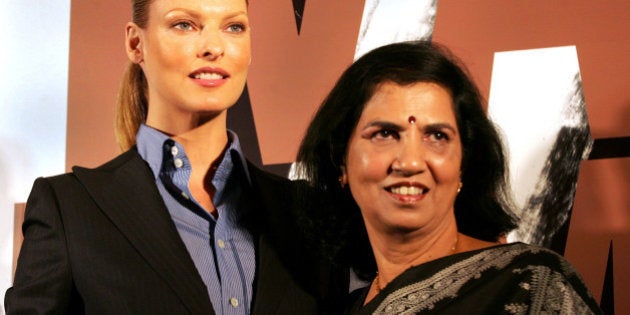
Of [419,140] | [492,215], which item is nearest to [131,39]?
[419,140]

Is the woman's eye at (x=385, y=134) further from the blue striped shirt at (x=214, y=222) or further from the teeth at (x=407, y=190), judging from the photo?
the blue striped shirt at (x=214, y=222)

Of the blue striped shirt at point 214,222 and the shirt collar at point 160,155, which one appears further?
the shirt collar at point 160,155

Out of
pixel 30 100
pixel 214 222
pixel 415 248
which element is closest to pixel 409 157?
pixel 415 248

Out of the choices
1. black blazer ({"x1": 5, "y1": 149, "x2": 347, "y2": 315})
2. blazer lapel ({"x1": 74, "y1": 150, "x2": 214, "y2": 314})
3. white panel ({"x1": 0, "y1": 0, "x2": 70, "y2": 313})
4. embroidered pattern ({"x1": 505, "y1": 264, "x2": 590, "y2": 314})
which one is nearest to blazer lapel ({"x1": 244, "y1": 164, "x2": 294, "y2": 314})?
Result: black blazer ({"x1": 5, "y1": 149, "x2": 347, "y2": 315})

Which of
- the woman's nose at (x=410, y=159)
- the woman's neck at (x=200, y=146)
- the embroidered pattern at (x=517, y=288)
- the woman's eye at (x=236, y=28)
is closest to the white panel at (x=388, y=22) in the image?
the woman's eye at (x=236, y=28)

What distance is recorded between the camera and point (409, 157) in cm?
176

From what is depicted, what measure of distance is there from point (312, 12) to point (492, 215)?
0.96 m

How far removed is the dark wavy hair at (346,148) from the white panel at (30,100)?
3.91 ft

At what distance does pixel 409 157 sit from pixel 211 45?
Result: 1.63 feet

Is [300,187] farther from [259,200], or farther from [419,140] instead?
[419,140]

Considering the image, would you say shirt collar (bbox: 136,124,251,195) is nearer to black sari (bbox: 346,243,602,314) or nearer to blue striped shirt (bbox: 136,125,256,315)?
blue striped shirt (bbox: 136,125,256,315)

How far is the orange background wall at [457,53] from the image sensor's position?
7.32 ft

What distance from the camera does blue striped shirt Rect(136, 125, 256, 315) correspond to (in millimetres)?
1860

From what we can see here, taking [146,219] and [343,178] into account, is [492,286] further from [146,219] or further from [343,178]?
[146,219]
